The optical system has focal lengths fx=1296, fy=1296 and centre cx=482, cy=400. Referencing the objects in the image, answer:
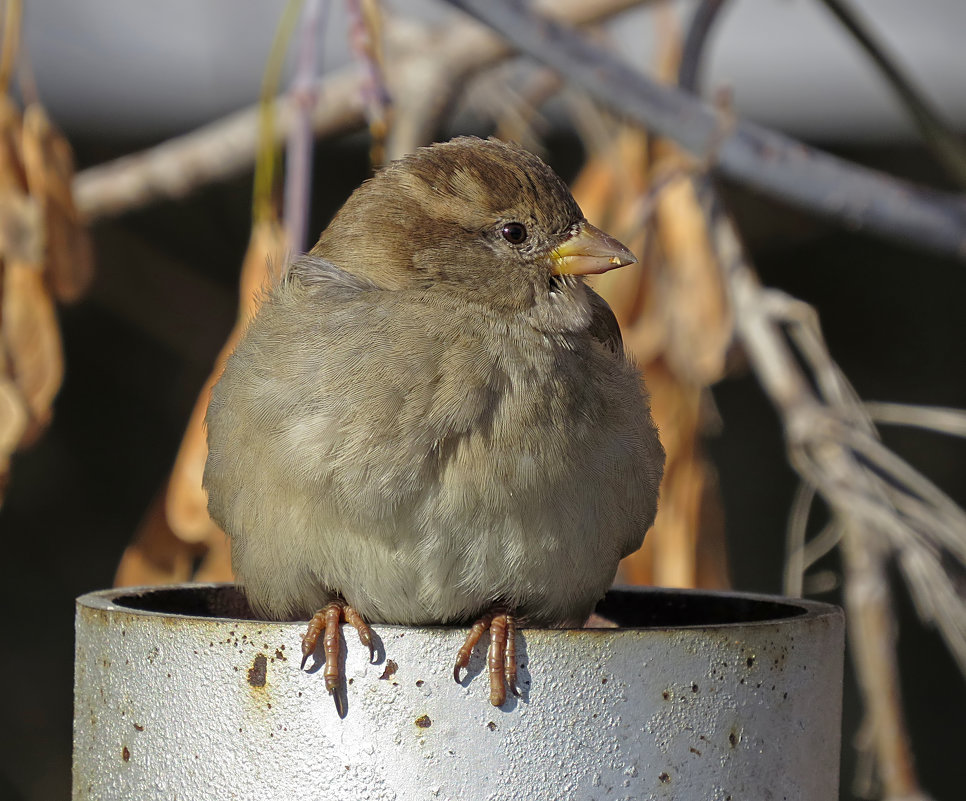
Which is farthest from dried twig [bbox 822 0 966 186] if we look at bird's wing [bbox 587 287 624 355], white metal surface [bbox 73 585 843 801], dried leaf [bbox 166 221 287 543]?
white metal surface [bbox 73 585 843 801]

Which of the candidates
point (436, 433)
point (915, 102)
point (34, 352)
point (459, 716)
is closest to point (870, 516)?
point (915, 102)

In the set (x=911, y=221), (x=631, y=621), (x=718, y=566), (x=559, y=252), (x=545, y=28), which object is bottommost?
(x=631, y=621)

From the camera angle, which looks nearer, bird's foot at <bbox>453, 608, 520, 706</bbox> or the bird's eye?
bird's foot at <bbox>453, 608, 520, 706</bbox>

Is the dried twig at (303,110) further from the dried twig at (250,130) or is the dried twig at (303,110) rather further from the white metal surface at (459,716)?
the white metal surface at (459,716)

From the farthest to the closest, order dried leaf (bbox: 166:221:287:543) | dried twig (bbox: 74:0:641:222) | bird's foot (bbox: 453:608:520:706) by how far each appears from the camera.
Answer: dried twig (bbox: 74:0:641:222) < dried leaf (bbox: 166:221:287:543) < bird's foot (bbox: 453:608:520:706)

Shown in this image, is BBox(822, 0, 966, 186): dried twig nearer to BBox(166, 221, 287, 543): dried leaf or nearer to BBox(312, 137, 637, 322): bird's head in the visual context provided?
BBox(312, 137, 637, 322): bird's head

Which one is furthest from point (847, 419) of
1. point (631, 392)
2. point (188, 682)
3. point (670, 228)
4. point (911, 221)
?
point (188, 682)

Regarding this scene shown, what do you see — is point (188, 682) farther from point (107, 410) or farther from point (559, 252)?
point (107, 410)
